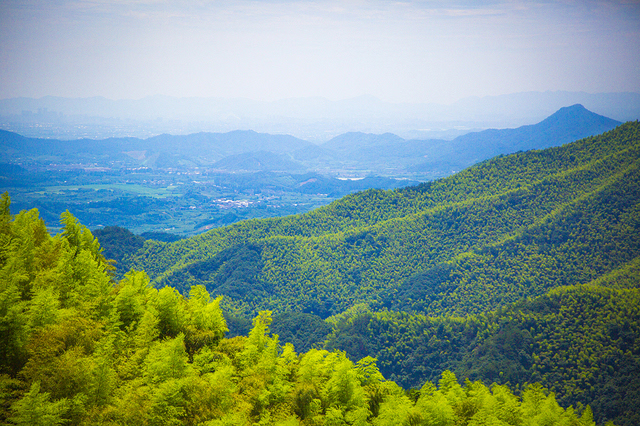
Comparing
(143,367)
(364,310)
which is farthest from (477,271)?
(143,367)

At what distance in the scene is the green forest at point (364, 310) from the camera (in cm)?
1448

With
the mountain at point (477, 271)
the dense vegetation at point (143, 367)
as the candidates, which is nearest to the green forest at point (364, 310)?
the dense vegetation at point (143, 367)

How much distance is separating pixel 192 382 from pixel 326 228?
7386cm

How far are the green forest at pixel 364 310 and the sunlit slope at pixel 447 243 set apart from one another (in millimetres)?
299

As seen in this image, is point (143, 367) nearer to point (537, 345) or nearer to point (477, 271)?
point (537, 345)

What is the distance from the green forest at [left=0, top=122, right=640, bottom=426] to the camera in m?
14.5

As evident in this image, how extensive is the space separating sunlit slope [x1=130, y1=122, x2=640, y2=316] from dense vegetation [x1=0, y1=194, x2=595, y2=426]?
142 feet

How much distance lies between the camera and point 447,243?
7594 cm

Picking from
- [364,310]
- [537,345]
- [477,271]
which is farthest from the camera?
[477,271]

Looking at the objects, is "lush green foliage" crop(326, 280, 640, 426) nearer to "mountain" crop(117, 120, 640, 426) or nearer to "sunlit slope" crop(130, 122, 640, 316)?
"mountain" crop(117, 120, 640, 426)

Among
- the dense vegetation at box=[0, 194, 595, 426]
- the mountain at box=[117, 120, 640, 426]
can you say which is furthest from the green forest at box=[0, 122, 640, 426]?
the mountain at box=[117, 120, 640, 426]

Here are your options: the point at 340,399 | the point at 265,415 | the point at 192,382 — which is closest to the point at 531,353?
the point at 340,399

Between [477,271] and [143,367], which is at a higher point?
[143,367]

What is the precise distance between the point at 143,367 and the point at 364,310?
51.3 m
